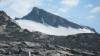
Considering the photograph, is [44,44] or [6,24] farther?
[6,24]

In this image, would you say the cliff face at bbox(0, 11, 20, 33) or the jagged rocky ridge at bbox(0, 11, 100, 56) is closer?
the jagged rocky ridge at bbox(0, 11, 100, 56)

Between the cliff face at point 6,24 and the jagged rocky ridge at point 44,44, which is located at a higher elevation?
the cliff face at point 6,24

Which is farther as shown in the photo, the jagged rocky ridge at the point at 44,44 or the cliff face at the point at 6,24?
the cliff face at the point at 6,24

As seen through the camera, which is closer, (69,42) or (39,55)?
(39,55)

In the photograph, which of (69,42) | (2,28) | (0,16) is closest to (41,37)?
(69,42)

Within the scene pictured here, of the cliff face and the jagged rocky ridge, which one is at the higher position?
the cliff face

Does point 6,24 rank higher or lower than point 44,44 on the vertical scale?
higher

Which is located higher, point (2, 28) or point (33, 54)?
point (2, 28)

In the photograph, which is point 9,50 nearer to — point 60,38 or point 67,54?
point 67,54
